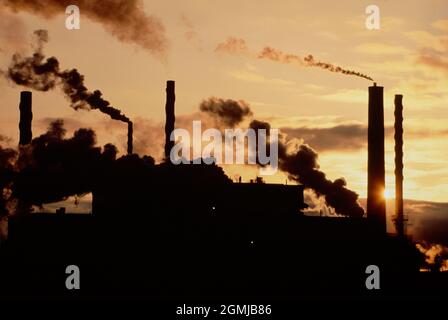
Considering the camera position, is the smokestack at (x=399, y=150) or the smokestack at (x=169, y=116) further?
the smokestack at (x=399, y=150)

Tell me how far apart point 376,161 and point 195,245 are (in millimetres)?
15477

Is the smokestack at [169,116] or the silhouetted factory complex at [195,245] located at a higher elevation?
the smokestack at [169,116]

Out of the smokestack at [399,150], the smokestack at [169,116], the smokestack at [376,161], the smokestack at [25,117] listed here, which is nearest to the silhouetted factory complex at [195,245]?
the smokestack at [25,117]

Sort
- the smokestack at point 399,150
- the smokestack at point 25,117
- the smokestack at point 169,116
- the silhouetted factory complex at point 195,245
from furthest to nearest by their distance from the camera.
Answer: the smokestack at point 399,150
the smokestack at point 169,116
the smokestack at point 25,117
the silhouetted factory complex at point 195,245

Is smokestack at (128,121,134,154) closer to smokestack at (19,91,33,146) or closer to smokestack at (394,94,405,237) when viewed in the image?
smokestack at (19,91,33,146)

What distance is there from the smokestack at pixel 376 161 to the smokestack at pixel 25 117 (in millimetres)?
21768

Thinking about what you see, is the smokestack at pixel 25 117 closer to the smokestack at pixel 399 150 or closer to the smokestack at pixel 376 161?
the smokestack at pixel 376 161

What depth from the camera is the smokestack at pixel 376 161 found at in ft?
179

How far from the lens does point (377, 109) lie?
54.8 metres

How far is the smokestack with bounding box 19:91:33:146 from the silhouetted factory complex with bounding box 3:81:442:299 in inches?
6.4

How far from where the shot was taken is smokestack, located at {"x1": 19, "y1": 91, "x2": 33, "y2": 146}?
53.3 metres

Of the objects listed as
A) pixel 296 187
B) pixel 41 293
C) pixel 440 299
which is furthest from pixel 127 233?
pixel 440 299

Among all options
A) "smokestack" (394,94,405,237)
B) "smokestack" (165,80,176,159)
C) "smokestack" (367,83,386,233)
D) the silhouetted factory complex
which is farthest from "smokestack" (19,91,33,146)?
"smokestack" (394,94,405,237)
